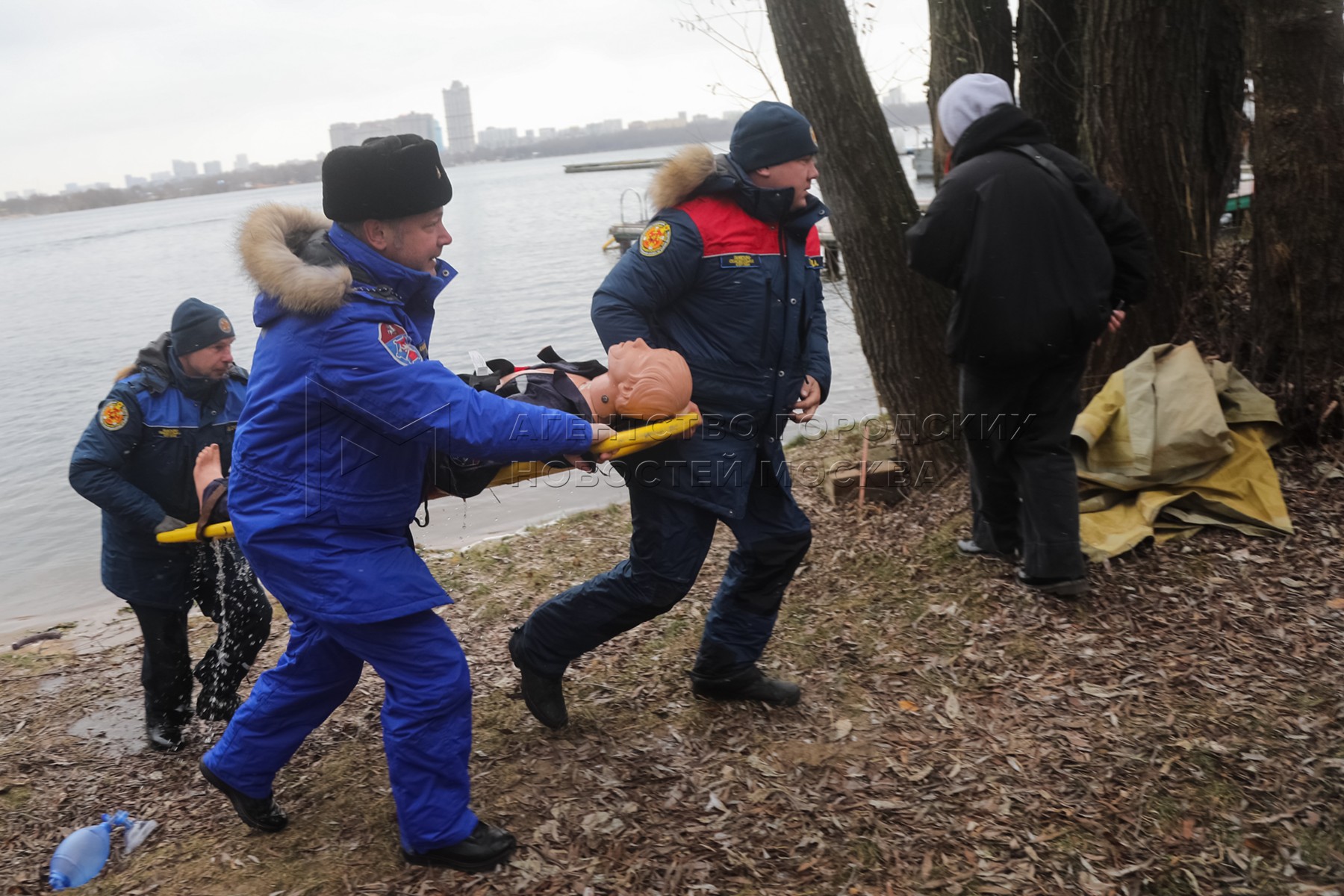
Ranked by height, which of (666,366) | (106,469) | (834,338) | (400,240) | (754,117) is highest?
(754,117)

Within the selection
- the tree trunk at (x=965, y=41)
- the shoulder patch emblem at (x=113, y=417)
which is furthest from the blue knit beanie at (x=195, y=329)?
the tree trunk at (x=965, y=41)

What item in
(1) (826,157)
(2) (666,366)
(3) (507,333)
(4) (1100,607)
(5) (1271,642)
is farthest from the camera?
(3) (507,333)

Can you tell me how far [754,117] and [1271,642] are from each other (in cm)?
283

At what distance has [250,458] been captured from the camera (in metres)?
3.11

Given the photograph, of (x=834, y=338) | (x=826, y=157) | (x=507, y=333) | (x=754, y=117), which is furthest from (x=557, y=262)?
(x=754, y=117)

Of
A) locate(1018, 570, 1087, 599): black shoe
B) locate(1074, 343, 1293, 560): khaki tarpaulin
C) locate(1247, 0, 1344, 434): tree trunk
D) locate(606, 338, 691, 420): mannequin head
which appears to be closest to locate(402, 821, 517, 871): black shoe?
locate(606, 338, 691, 420): mannequin head

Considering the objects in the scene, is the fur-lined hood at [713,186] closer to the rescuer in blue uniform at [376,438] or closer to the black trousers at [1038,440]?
the rescuer in blue uniform at [376,438]

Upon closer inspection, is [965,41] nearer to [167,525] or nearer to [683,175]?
[683,175]

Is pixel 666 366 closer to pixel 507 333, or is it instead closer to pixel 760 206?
pixel 760 206

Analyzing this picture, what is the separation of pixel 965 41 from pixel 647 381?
401cm

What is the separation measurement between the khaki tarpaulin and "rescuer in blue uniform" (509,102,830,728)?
1.83 m

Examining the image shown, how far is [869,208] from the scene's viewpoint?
5727mm

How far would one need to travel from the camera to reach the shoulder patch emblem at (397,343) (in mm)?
2961

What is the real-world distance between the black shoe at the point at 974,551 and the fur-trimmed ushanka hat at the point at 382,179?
3119 millimetres
